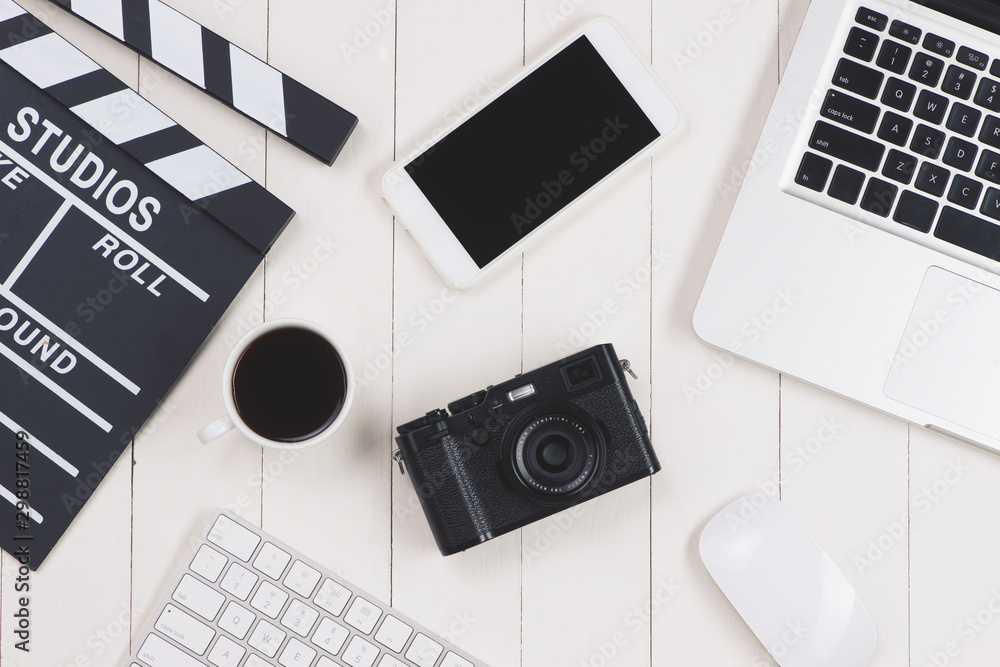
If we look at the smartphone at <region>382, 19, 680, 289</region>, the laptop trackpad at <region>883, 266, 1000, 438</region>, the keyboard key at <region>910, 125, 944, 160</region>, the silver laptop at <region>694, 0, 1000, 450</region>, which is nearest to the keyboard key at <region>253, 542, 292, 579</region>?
the smartphone at <region>382, 19, 680, 289</region>

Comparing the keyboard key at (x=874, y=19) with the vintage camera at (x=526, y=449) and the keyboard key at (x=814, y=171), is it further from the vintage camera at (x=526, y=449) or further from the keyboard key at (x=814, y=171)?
the vintage camera at (x=526, y=449)

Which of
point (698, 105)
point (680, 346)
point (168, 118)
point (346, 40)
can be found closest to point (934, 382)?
point (680, 346)

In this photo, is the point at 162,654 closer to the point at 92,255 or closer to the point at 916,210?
the point at 92,255

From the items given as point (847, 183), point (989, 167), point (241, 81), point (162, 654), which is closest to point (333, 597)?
point (162, 654)

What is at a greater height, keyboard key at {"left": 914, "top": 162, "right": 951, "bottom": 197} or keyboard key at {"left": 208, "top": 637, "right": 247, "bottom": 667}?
keyboard key at {"left": 914, "top": 162, "right": 951, "bottom": 197}

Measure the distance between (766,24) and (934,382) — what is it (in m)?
0.35

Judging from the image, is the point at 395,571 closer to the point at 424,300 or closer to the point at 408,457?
the point at 408,457

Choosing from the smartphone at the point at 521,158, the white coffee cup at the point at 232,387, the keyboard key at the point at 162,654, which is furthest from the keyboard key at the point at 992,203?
the keyboard key at the point at 162,654

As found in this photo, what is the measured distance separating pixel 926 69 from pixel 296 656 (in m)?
0.72

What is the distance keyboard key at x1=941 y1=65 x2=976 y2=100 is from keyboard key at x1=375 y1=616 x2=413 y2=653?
64cm

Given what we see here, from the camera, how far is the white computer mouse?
1.98ft

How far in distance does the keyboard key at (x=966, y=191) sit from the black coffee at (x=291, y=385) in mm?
526

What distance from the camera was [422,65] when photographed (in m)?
0.65

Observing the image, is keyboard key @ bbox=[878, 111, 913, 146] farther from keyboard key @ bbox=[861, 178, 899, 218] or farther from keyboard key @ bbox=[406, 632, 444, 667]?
keyboard key @ bbox=[406, 632, 444, 667]
